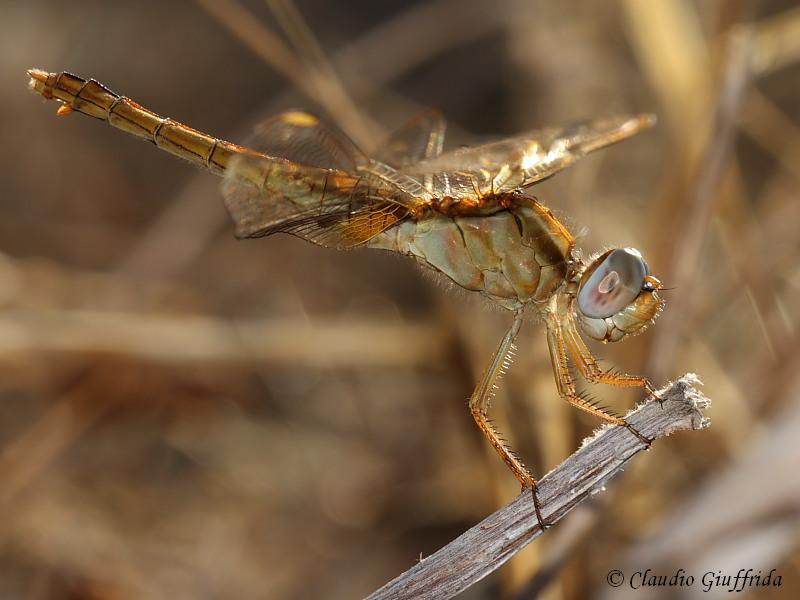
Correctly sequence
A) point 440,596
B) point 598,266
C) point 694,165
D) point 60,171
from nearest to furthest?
point 440,596, point 598,266, point 694,165, point 60,171

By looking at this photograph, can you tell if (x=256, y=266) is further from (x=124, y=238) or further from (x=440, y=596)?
(x=440, y=596)

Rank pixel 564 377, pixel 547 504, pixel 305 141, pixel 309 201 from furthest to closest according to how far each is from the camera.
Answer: pixel 305 141 < pixel 309 201 < pixel 564 377 < pixel 547 504

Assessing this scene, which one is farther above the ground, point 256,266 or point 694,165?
point 256,266

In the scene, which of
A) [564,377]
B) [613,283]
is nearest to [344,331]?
[564,377]

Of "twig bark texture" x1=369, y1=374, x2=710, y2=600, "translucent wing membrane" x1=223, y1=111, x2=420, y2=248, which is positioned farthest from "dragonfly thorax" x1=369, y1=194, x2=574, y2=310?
"twig bark texture" x1=369, y1=374, x2=710, y2=600

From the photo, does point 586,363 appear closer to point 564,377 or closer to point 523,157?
point 564,377

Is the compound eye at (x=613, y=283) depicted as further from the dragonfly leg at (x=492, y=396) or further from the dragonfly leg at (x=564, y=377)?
the dragonfly leg at (x=492, y=396)

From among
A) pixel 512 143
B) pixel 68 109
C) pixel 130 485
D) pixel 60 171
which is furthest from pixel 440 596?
pixel 60 171
